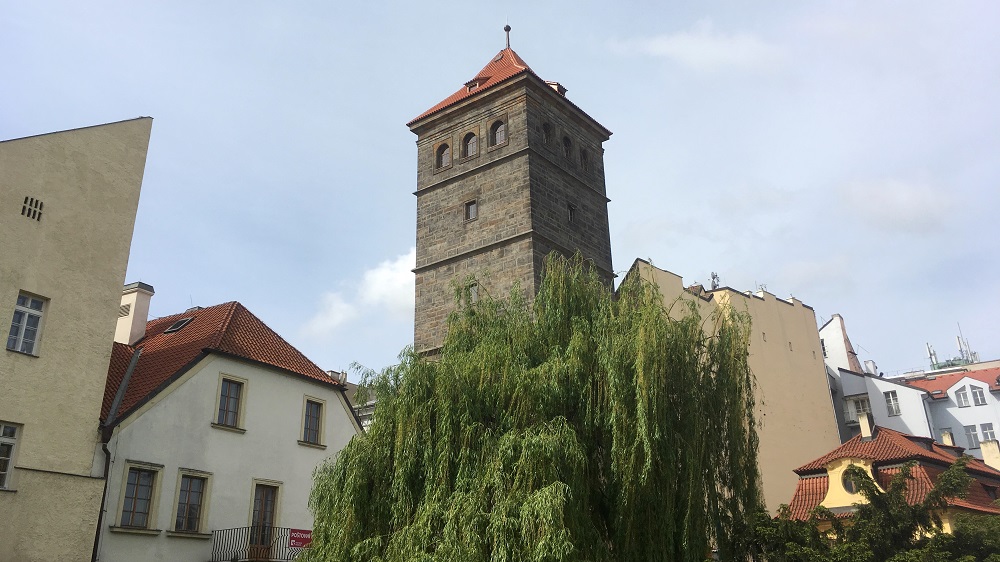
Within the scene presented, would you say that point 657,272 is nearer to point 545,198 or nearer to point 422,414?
point 545,198

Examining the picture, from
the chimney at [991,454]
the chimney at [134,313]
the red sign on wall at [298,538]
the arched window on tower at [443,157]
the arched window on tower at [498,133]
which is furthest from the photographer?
the chimney at [991,454]

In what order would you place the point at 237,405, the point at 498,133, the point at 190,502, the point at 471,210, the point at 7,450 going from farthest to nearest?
the point at 498,133, the point at 471,210, the point at 237,405, the point at 190,502, the point at 7,450

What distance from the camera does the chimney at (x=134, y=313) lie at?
21688 millimetres

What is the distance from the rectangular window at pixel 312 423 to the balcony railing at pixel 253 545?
2.36 m

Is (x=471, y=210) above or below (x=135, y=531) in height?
above

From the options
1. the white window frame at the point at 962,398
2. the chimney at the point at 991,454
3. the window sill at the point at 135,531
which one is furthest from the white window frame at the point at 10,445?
the white window frame at the point at 962,398

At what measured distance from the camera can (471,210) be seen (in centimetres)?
2522

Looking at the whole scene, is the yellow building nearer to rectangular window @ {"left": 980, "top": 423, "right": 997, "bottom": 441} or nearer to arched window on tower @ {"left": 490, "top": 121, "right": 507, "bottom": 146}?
arched window on tower @ {"left": 490, "top": 121, "right": 507, "bottom": 146}

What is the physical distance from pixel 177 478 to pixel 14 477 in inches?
130

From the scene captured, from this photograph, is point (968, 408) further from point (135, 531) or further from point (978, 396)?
point (135, 531)

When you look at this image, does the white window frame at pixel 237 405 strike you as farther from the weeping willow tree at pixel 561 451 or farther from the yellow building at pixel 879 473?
the yellow building at pixel 879 473

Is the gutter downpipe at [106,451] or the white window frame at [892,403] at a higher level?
the white window frame at [892,403]

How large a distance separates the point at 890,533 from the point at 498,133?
52.6ft

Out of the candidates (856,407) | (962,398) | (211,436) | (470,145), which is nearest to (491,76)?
(470,145)
